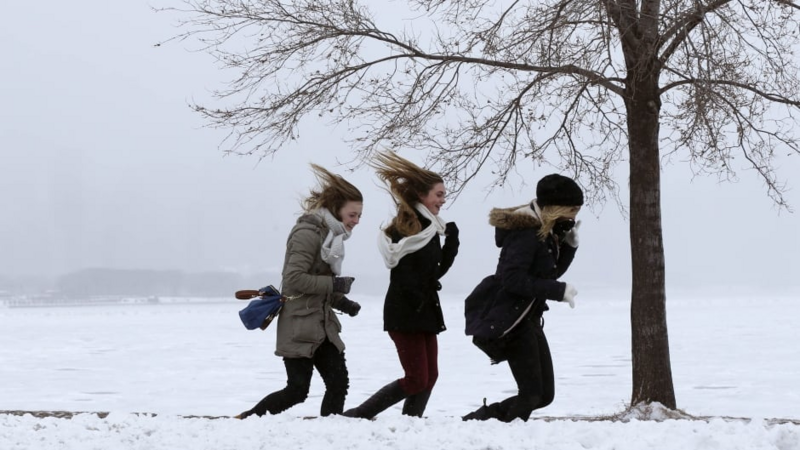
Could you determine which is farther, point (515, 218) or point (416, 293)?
point (416, 293)

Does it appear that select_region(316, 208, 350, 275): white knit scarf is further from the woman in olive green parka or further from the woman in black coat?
the woman in black coat

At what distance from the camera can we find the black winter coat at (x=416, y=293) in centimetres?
626

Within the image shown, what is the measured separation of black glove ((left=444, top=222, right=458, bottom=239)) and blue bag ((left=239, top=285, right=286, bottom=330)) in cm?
124

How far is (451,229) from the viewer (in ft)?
21.4

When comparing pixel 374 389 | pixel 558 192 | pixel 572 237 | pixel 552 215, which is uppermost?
pixel 558 192

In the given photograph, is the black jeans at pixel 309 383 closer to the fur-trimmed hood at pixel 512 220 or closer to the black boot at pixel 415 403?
the black boot at pixel 415 403

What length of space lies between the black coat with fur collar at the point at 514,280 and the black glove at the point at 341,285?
2.83 ft

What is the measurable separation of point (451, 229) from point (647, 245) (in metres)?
3.46

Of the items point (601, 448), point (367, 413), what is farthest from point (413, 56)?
point (601, 448)

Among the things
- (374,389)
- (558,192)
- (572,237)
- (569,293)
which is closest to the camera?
(569,293)

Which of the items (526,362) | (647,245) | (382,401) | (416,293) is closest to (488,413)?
(526,362)

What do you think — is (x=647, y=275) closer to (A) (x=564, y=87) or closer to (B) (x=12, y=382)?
(A) (x=564, y=87)

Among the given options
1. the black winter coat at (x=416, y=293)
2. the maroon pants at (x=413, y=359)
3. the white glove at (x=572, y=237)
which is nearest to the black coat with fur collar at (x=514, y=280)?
the white glove at (x=572, y=237)

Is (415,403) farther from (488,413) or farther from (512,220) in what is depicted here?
(512,220)
